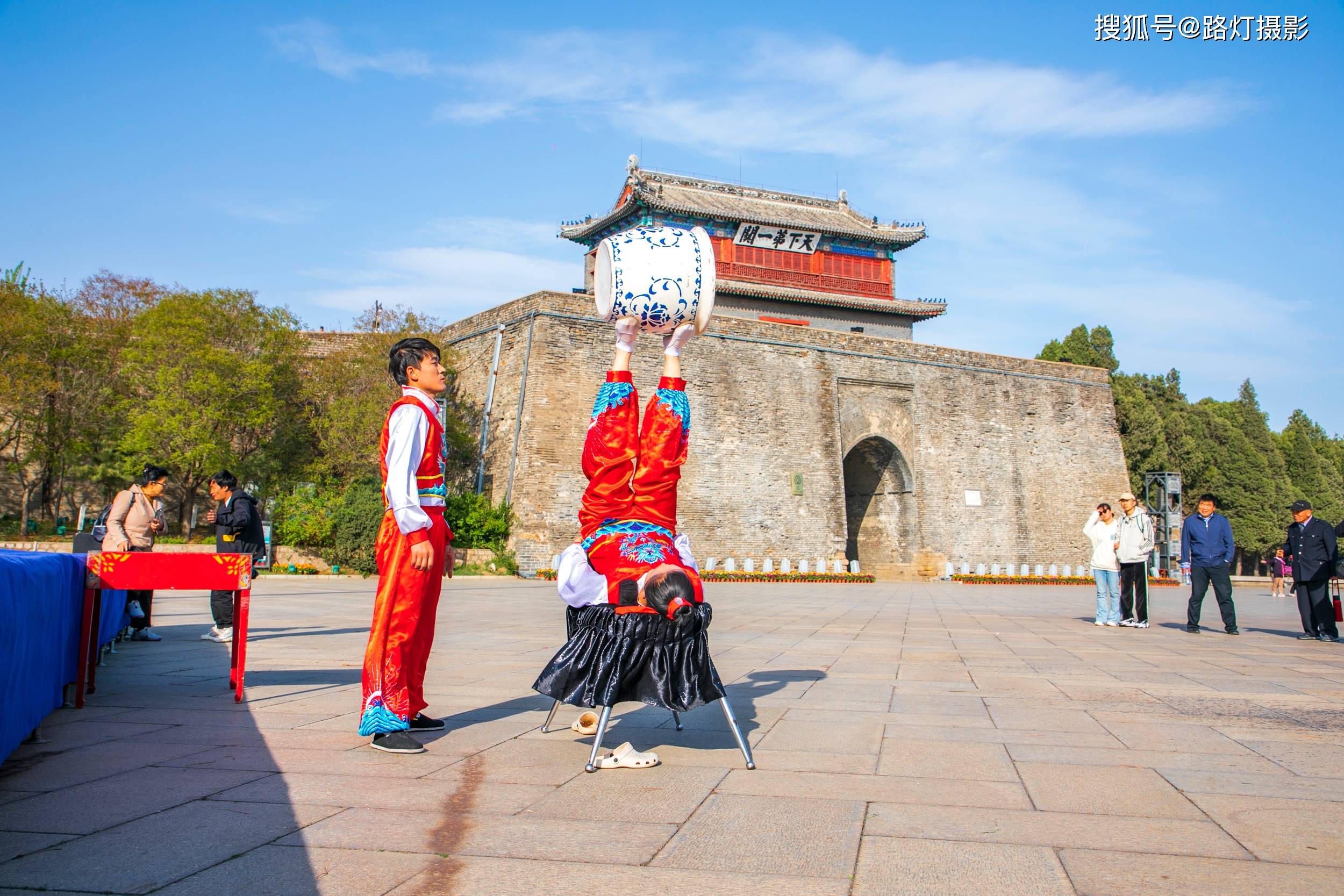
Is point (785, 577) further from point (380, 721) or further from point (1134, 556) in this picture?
point (380, 721)

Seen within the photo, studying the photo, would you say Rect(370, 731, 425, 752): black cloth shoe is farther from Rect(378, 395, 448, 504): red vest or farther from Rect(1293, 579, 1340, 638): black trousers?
Rect(1293, 579, 1340, 638): black trousers

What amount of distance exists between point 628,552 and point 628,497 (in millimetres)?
261

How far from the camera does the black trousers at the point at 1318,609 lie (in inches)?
378

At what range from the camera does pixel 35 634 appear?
3.90 m

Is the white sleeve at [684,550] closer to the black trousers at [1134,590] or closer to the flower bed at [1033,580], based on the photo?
the black trousers at [1134,590]

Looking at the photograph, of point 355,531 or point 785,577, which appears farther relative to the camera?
point 785,577

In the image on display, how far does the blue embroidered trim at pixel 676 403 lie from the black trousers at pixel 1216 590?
807 cm

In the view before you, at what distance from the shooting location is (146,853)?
257 centimetres

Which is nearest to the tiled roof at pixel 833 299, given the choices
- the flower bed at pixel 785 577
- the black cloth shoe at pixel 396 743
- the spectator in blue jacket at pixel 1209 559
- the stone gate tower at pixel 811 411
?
the stone gate tower at pixel 811 411

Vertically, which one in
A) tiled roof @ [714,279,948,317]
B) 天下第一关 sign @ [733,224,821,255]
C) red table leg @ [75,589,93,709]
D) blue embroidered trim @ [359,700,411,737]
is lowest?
blue embroidered trim @ [359,700,411,737]

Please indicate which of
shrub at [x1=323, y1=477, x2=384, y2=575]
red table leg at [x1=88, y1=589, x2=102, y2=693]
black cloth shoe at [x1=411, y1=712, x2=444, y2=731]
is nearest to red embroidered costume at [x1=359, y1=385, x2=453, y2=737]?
black cloth shoe at [x1=411, y1=712, x2=444, y2=731]

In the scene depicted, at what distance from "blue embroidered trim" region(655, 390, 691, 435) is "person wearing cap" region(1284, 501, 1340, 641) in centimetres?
785

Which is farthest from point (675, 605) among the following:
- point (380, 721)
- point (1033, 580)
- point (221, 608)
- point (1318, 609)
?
point (1033, 580)

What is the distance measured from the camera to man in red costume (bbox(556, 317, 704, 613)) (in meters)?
4.05
